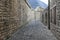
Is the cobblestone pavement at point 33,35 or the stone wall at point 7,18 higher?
the stone wall at point 7,18

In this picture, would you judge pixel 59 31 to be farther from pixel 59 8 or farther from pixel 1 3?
pixel 1 3

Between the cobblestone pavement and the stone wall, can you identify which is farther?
the cobblestone pavement

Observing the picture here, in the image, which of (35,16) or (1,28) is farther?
(35,16)

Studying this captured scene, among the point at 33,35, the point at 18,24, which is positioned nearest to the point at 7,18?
the point at 33,35

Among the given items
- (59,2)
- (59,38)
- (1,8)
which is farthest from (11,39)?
(59,2)

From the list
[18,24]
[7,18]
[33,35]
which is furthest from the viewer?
[18,24]

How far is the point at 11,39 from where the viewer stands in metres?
8.05

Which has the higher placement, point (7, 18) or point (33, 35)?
point (7, 18)

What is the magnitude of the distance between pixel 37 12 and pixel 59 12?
42969 mm

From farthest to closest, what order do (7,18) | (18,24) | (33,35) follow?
(18,24)
(33,35)
(7,18)

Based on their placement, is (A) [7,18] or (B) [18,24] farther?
(B) [18,24]

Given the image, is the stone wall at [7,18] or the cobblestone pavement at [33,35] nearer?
the stone wall at [7,18]

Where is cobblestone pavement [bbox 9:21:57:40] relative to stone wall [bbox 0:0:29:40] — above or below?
below

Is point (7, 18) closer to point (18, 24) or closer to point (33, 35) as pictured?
point (33, 35)
